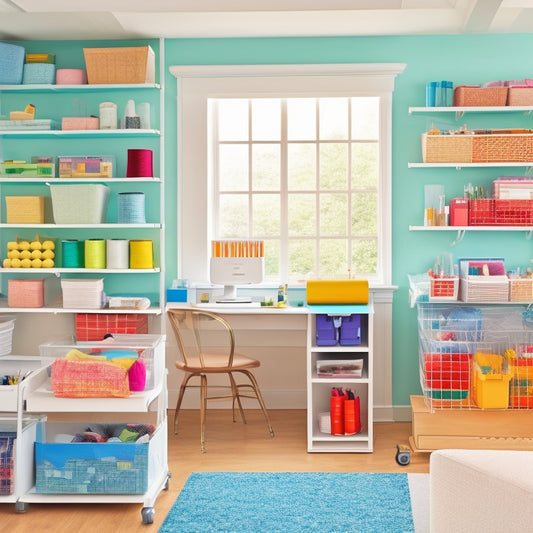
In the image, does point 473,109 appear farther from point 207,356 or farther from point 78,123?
point 78,123

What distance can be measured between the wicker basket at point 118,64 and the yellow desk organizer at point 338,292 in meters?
1.81

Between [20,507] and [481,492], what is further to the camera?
[20,507]

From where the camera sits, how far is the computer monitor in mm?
5434

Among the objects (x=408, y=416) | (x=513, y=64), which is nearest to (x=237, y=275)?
(x=408, y=416)

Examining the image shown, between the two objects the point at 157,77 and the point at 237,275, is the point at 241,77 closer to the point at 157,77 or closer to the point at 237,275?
the point at 157,77

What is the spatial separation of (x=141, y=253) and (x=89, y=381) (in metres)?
1.98

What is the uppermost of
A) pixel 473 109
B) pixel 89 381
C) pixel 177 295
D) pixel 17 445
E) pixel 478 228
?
pixel 473 109

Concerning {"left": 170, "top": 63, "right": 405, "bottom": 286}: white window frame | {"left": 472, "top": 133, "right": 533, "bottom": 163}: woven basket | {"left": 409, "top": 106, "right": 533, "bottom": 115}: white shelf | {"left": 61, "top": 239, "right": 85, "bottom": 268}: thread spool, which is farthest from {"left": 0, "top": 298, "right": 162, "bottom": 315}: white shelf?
{"left": 472, "top": 133, "right": 533, "bottom": 163}: woven basket

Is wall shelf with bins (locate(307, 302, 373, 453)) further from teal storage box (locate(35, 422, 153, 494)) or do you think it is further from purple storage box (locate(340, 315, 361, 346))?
teal storage box (locate(35, 422, 153, 494))

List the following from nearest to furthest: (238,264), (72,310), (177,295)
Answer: (238,264)
(72,310)
(177,295)

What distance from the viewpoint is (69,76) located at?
5.65 m

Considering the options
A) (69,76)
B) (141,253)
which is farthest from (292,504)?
(69,76)

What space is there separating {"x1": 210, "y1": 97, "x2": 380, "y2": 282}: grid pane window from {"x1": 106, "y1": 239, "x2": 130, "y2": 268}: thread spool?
71 cm

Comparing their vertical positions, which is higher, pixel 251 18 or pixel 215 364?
pixel 251 18
